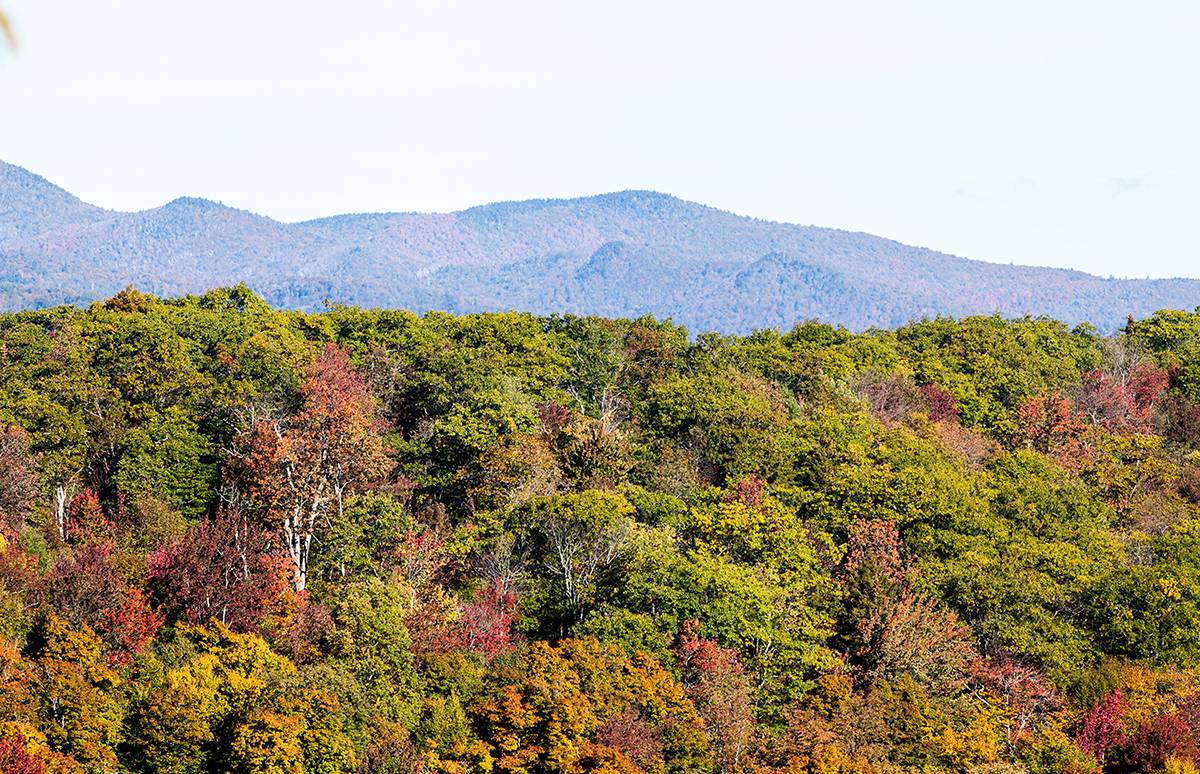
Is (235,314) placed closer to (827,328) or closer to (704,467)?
(704,467)

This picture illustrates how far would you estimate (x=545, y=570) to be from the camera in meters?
54.3

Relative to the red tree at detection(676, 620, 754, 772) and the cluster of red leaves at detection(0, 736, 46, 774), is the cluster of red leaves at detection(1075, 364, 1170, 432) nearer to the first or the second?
the red tree at detection(676, 620, 754, 772)

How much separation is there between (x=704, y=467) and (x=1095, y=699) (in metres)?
23.2

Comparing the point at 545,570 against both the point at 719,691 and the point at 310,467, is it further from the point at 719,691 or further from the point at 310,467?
the point at 719,691

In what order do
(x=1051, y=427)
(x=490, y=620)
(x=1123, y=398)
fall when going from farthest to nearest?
1. (x=1123, y=398)
2. (x=1051, y=427)
3. (x=490, y=620)

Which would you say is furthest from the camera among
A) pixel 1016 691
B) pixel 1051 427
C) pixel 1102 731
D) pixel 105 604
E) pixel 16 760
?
pixel 1051 427

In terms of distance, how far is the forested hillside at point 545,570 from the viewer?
1656 inches

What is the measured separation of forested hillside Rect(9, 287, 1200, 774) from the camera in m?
42.1

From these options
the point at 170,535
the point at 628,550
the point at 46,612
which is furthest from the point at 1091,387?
the point at 46,612

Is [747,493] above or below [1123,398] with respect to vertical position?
below

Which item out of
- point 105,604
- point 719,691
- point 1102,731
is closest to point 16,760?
point 105,604

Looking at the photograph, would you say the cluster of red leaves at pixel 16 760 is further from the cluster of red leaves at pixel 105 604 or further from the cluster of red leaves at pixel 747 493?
the cluster of red leaves at pixel 747 493

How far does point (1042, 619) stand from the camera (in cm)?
5222

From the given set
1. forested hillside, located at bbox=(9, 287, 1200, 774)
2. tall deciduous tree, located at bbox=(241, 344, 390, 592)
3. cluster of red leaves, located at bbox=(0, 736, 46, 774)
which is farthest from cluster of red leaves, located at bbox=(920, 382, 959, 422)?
cluster of red leaves, located at bbox=(0, 736, 46, 774)
